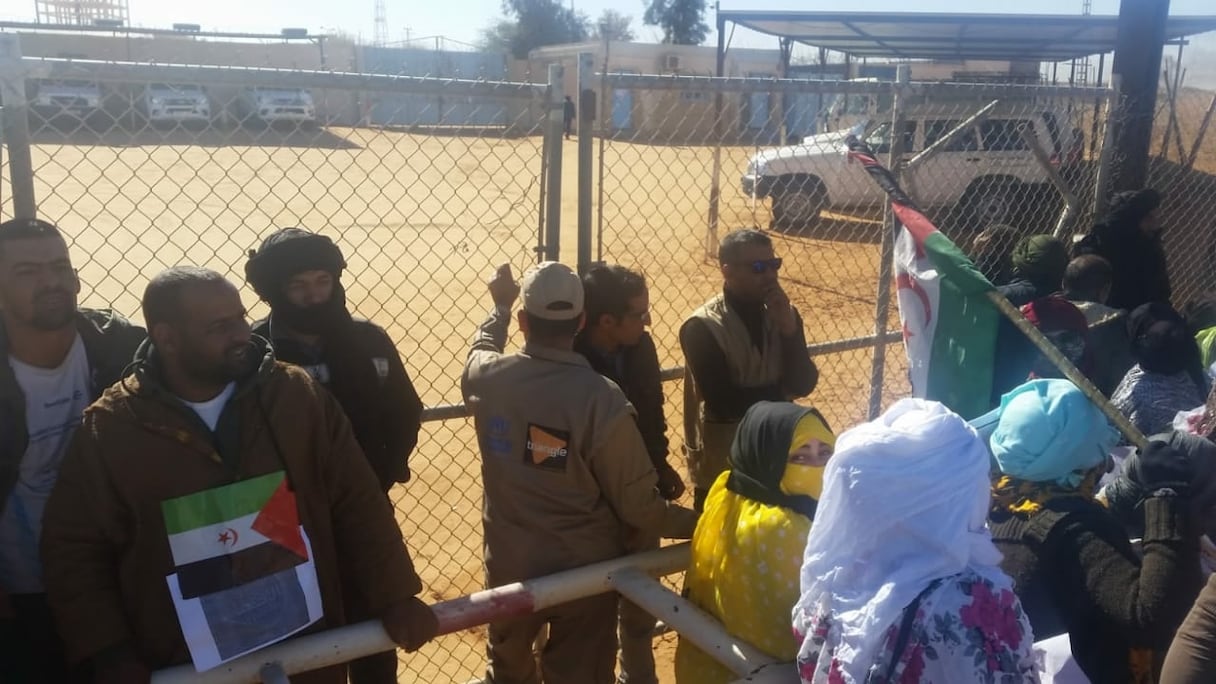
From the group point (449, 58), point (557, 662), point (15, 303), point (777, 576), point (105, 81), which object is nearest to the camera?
point (777, 576)

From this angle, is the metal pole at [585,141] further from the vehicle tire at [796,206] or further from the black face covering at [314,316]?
the vehicle tire at [796,206]

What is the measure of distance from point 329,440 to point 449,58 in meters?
35.0

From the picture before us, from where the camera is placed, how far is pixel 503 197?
13.7m

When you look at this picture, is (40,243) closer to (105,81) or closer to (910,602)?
(105,81)

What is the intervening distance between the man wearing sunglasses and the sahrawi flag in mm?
452

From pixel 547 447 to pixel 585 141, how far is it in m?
1.15

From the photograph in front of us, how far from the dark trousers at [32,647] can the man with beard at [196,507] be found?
0.33 m

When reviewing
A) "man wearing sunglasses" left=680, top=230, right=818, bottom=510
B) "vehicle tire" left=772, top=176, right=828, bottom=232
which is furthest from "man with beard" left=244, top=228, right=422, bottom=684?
"vehicle tire" left=772, top=176, right=828, bottom=232

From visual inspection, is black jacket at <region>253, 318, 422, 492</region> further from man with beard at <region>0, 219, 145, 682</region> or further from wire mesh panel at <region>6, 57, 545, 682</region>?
wire mesh panel at <region>6, 57, 545, 682</region>

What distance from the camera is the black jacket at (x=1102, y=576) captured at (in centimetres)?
235

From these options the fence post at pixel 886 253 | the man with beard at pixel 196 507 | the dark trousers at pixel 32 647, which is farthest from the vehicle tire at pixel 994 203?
the dark trousers at pixel 32 647

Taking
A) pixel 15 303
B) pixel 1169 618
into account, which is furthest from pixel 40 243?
pixel 1169 618

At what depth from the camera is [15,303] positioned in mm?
2451

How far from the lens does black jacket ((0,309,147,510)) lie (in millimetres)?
2381
